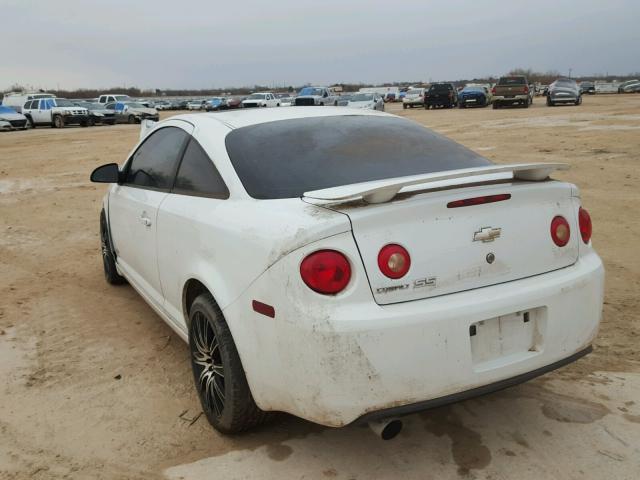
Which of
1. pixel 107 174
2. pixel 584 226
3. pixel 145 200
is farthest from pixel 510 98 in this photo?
pixel 584 226

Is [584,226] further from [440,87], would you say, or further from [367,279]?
[440,87]

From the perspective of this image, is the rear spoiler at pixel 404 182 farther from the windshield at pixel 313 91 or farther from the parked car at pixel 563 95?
the windshield at pixel 313 91

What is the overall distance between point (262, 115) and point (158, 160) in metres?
0.84

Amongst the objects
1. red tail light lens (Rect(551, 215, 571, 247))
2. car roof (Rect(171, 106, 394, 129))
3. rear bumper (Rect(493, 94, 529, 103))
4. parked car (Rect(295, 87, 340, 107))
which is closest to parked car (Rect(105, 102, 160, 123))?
parked car (Rect(295, 87, 340, 107))

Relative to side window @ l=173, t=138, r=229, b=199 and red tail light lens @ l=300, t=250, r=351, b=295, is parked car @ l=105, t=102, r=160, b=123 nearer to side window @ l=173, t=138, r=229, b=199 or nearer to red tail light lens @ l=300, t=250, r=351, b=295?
side window @ l=173, t=138, r=229, b=199

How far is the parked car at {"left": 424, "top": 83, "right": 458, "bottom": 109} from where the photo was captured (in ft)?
127

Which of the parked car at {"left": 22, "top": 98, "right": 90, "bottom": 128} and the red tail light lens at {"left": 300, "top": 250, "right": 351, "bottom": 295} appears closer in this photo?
the red tail light lens at {"left": 300, "top": 250, "right": 351, "bottom": 295}

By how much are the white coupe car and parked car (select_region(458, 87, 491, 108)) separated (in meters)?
35.5

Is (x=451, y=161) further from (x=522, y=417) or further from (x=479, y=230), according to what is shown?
(x=522, y=417)

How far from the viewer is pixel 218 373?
296 cm

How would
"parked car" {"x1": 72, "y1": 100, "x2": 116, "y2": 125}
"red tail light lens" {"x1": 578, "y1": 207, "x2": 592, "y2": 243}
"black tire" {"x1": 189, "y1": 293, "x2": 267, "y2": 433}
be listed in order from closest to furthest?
"black tire" {"x1": 189, "y1": 293, "x2": 267, "y2": 433}, "red tail light lens" {"x1": 578, "y1": 207, "x2": 592, "y2": 243}, "parked car" {"x1": 72, "y1": 100, "x2": 116, "y2": 125}

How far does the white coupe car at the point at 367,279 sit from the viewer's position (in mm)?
2309

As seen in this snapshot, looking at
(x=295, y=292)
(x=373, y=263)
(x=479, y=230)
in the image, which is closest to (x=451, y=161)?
(x=479, y=230)

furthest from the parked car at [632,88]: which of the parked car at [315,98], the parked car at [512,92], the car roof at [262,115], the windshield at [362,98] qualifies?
the car roof at [262,115]
